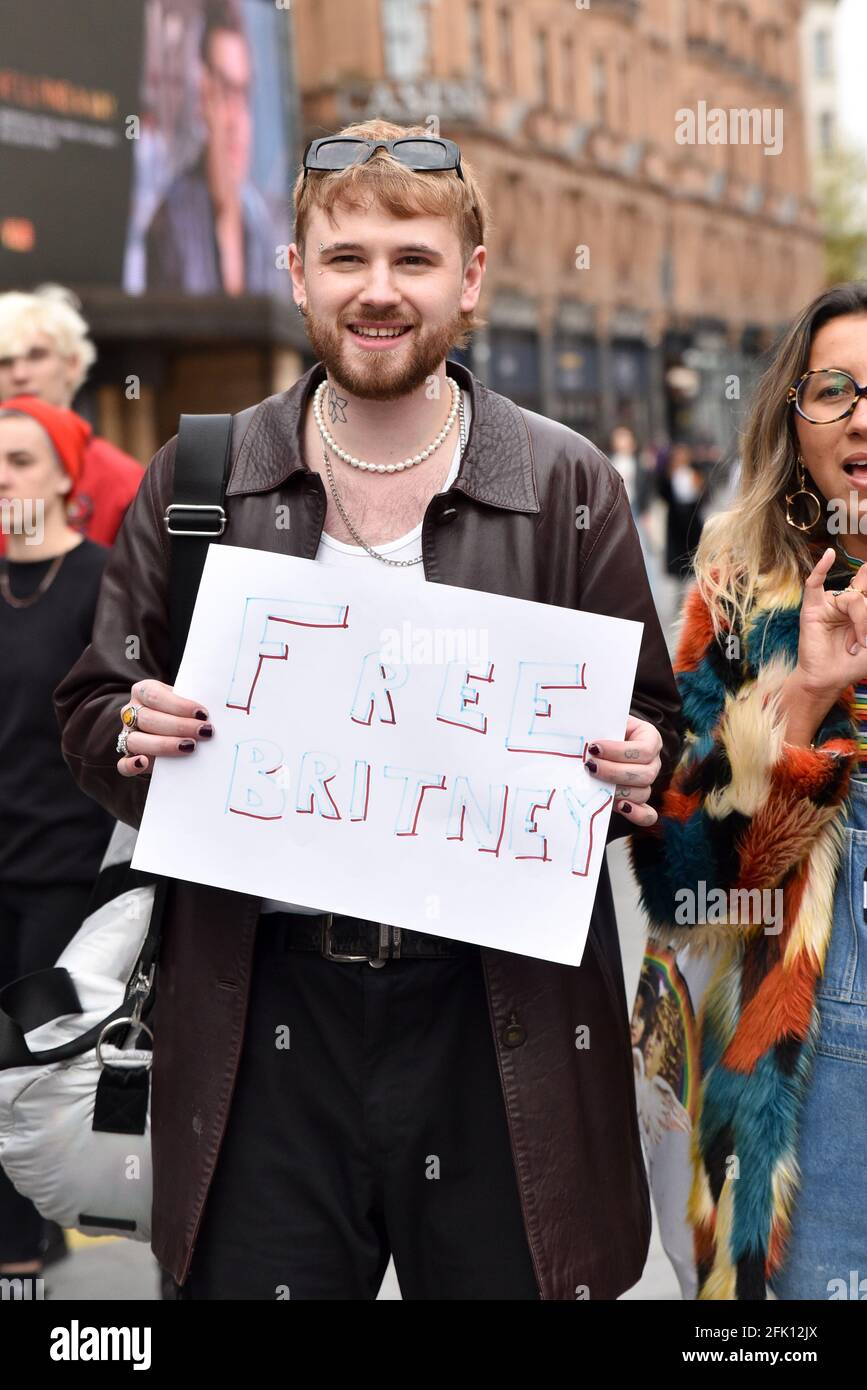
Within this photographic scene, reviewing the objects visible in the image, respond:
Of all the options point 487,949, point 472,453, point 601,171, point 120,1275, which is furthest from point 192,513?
point 601,171

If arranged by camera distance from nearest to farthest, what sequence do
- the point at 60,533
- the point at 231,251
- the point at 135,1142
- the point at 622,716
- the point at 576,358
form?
the point at 622,716 < the point at 135,1142 < the point at 60,533 < the point at 231,251 < the point at 576,358

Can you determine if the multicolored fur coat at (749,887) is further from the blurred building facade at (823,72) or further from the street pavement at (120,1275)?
the blurred building facade at (823,72)

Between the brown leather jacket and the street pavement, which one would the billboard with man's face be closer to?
the street pavement

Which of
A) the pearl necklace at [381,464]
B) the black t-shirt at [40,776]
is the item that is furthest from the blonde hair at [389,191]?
the black t-shirt at [40,776]

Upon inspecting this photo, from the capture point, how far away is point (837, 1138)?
2617mm

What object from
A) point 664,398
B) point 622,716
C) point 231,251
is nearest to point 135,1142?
point 622,716

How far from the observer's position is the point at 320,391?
2.75 m

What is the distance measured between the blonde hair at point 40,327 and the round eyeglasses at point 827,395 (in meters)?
2.96

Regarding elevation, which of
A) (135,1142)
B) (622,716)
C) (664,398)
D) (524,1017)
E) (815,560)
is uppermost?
(664,398)

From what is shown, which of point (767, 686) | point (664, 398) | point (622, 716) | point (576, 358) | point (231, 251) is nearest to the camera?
point (622, 716)

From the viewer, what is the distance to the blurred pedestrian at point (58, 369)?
15.5 ft

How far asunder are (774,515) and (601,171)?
3973 cm

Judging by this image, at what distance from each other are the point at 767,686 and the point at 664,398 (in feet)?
139
